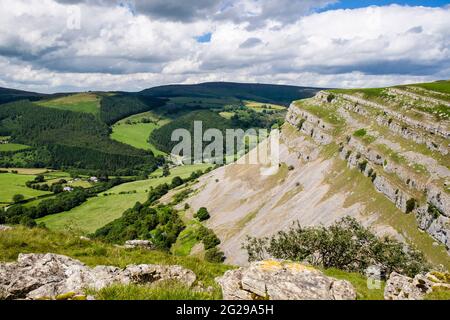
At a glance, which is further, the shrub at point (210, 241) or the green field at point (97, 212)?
the green field at point (97, 212)

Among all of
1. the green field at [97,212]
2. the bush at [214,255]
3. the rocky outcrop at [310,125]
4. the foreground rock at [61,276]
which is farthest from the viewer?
the green field at [97,212]

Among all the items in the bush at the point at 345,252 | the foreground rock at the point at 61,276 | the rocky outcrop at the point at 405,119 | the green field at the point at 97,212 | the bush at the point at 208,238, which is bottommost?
the green field at the point at 97,212

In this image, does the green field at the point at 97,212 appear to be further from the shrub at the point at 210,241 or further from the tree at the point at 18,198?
the shrub at the point at 210,241

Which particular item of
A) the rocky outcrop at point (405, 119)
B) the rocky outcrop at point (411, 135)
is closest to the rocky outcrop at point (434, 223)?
the rocky outcrop at point (411, 135)

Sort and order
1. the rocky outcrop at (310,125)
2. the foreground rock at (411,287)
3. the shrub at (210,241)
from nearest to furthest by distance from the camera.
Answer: the foreground rock at (411,287) → the shrub at (210,241) → the rocky outcrop at (310,125)

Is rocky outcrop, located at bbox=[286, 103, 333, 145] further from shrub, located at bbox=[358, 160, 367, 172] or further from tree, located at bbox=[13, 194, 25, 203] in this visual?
tree, located at bbox=[13, 194, 25, 203]
